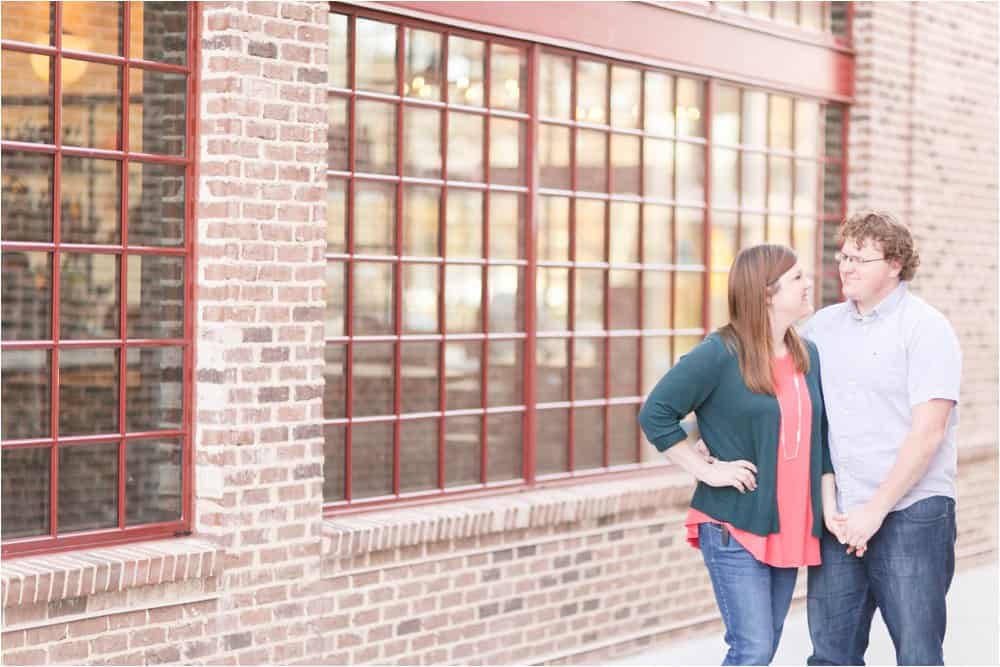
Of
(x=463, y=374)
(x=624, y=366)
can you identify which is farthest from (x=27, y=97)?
(x=624, y=366)

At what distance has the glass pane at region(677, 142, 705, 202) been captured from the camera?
9.55m

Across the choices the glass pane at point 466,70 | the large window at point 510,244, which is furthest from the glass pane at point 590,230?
the glass pane at point 466,70

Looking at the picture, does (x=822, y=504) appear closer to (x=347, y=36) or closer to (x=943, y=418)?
(x=943, y=418)

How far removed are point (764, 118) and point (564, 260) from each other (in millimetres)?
2160

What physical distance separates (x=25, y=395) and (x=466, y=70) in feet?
9.39

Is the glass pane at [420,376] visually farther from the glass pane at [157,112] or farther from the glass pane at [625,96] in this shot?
the glass pane at [625,96]

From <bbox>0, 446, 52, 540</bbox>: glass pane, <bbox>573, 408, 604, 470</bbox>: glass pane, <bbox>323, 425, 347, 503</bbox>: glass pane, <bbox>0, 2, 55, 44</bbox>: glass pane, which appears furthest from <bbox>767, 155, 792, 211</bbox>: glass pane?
<bbox>0, 446, 52, 540</bbox>: glass pane

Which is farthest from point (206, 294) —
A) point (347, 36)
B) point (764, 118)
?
point (764, 118)

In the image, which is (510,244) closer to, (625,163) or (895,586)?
(625,163)

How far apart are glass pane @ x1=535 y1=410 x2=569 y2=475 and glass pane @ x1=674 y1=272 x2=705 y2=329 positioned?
1.20 metres

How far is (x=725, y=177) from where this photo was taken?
988 centimetres

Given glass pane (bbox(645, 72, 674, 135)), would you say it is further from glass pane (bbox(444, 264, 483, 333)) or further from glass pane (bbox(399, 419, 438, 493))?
glass pane (bbox(399, 419, 438, 493))

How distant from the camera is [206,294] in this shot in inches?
265

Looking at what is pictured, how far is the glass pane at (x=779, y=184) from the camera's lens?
1031 cm
